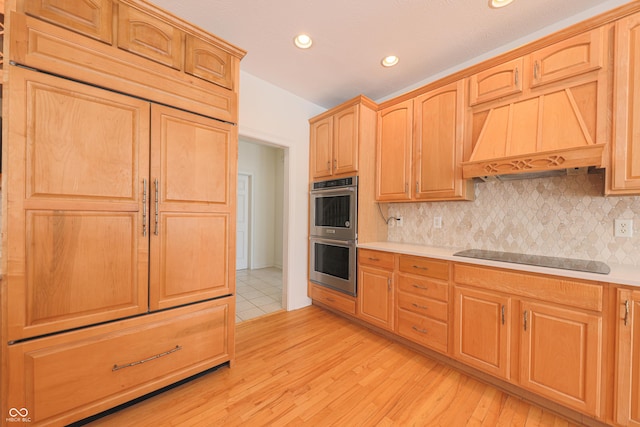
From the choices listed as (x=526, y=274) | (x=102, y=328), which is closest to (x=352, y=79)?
(x=526, y=274)

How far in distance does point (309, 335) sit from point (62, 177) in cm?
222

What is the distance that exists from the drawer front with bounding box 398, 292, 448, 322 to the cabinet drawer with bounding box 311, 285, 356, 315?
60 centimetres

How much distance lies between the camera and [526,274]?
5.08 ft

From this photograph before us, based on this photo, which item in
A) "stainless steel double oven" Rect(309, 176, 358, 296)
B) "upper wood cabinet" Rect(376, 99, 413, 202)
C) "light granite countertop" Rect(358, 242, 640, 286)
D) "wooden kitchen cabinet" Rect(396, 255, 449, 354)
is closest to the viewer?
"light granite countertop" Rect(358, 242, 640, 286)

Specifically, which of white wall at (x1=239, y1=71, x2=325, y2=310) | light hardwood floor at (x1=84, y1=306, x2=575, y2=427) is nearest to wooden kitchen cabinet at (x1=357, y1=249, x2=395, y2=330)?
light hardwood floor at (x1=84, y1=306, x2=575, y2=427)

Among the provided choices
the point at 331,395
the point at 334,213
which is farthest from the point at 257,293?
the point at 331,395

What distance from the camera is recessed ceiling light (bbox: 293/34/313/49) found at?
2.06 metres

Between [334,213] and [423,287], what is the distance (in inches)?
48.9

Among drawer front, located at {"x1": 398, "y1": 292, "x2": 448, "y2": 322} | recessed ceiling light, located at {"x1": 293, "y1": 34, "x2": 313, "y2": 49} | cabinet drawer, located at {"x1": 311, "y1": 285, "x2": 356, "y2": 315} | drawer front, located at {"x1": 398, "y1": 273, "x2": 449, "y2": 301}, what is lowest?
cabinet drawer, located at {"x1": 311, "y1": 285, "x2": 356, "y2": 315}

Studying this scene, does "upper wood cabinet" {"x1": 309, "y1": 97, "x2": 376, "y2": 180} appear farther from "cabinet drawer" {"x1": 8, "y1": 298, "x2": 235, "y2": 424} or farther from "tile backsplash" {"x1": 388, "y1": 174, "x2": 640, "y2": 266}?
"cabinet drawer" {"x1": 8, "y1": 298, "x2": 235, "y2": 424}

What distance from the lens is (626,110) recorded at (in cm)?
140

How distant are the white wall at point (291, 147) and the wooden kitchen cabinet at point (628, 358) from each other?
103 inches

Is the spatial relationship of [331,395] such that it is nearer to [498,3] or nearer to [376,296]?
[376,296]

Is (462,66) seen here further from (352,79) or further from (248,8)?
(248,8)
